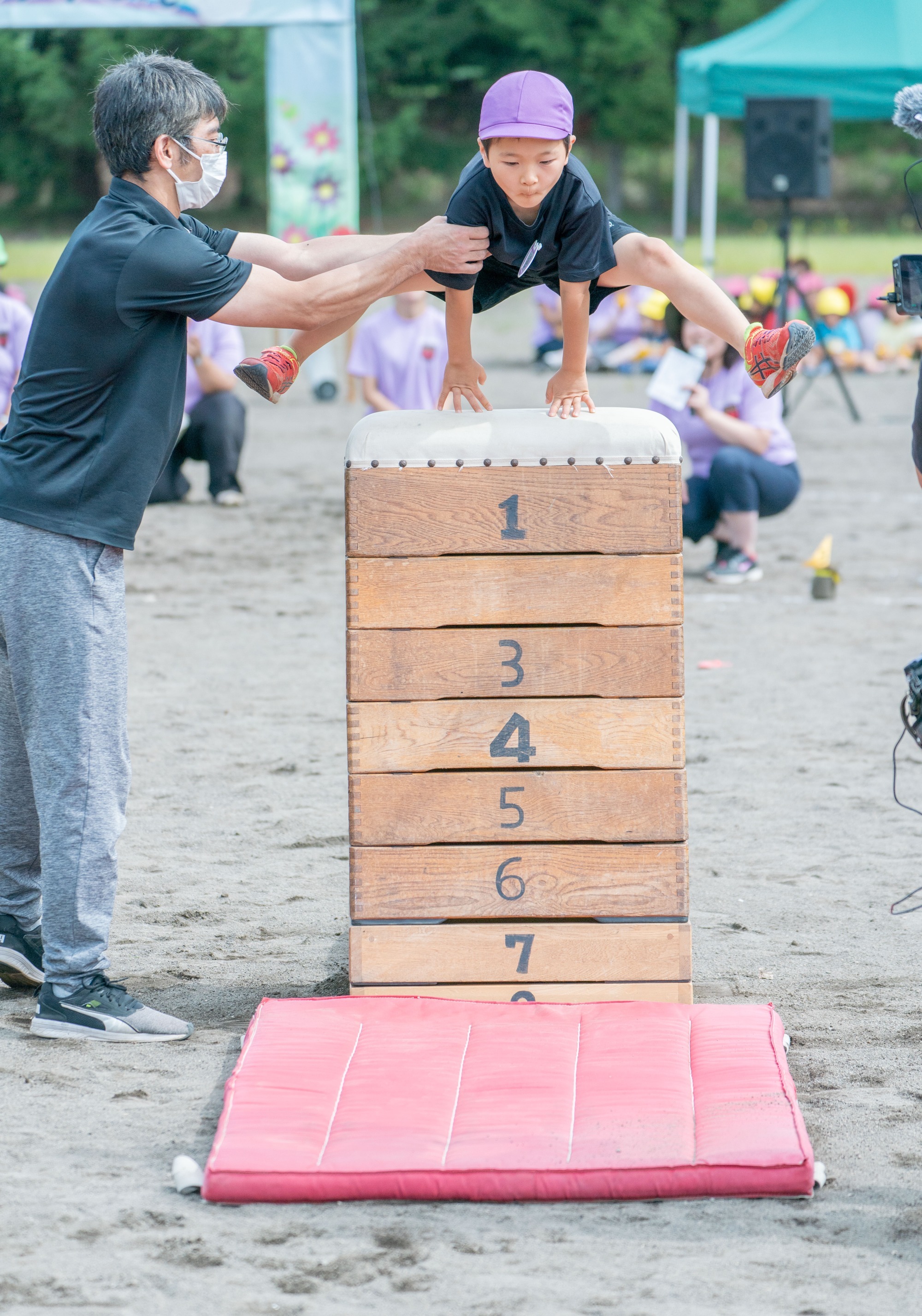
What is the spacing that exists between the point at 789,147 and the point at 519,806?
42.9 ft

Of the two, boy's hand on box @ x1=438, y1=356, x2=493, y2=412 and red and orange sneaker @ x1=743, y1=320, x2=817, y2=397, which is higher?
red and orange sneaker @ x1=743, y1=320, x2=817, y2=397

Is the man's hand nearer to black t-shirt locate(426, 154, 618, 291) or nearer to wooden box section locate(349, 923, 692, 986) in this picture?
black t-shirt locate(426, 154, 618, 291)

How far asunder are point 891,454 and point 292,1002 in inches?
426

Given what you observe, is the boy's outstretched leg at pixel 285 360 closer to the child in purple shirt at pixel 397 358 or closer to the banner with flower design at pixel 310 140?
the child in purple shirt at pixel 397 358

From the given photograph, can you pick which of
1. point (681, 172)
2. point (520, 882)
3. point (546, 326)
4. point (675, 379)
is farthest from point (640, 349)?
point (520, 882)

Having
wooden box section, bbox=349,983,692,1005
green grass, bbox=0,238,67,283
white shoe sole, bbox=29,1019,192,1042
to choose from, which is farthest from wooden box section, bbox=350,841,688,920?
green grass, bbox=0,238,67,283

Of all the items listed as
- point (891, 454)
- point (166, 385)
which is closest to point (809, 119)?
point (891, 454)

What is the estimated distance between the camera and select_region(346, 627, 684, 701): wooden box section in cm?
356

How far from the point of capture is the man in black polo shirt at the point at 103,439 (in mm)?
3307

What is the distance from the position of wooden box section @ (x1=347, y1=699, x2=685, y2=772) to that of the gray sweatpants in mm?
548

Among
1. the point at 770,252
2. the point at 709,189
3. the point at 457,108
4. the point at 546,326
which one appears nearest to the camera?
the point at 709,189

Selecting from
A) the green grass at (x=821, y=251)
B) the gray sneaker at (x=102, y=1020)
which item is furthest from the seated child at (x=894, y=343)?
the gray sneaker at (x=102, y=1020)

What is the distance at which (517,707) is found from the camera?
3.58 metres

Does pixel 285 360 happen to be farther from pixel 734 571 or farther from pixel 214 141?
pixel 734 571
